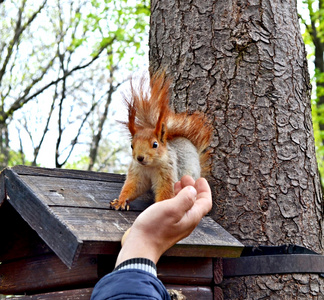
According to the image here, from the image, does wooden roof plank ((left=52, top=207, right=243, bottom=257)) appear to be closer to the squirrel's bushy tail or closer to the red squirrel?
the red squirrel

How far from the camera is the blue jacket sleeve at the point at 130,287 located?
950 mm

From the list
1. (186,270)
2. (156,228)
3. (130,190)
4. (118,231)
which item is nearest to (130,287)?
(156,228)

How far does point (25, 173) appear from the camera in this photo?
1656 millimetres

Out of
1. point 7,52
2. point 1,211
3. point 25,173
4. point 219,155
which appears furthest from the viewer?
point 7,52

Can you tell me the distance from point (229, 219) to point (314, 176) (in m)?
0.44

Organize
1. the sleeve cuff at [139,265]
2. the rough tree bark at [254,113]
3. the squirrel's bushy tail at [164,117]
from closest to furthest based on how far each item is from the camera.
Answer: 1. the sleeve cuff at [139,265]
2. the squirrel's bushy tail at [164,117]
3. the rough tree bark at [254,113]

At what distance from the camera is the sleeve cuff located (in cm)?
106

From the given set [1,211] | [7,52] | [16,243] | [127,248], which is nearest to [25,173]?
[1,211]

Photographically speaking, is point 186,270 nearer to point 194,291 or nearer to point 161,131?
point 194,291

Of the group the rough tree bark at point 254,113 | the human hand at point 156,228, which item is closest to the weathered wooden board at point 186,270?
the rough tree bark at point 254,113

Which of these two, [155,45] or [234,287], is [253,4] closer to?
[155,45]

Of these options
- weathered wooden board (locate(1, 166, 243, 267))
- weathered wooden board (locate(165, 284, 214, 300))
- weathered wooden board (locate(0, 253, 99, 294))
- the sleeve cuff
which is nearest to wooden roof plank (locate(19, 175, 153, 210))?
weathered wooden board (locate(1, 166, 243, 267))

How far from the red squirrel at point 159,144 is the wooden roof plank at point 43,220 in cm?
28

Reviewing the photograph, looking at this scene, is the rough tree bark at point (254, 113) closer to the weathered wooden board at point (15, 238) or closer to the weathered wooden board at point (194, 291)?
the weathered wooden board at point (194, 291)
